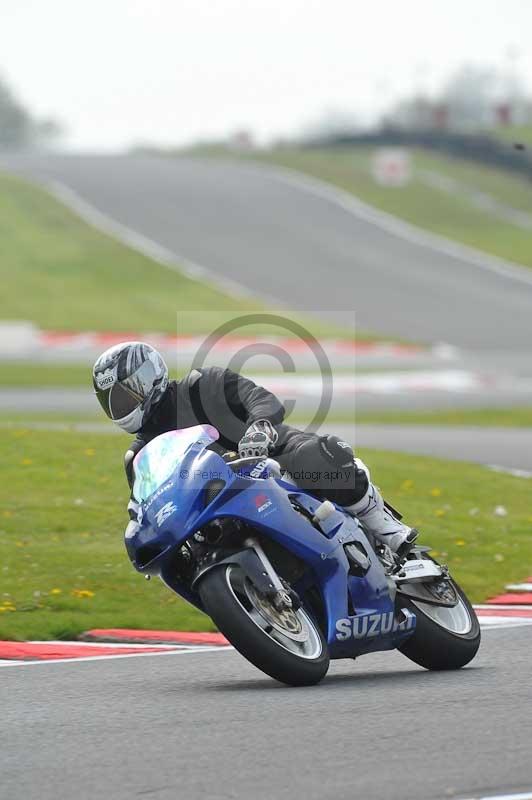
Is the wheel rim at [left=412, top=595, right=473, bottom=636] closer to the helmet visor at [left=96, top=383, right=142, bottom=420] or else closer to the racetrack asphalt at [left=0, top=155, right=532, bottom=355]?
the helmet visor at [left=96, top=383, right=142, bottom=420]

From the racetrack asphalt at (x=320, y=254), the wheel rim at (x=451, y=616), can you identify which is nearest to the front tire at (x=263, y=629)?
the wheel rim at (x=451, y=616)

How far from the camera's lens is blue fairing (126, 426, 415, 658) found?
19.4 feet

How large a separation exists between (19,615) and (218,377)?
2.21 meters

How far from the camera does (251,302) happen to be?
31781 mm

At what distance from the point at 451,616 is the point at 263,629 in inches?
52.8

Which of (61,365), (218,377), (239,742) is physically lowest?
(61,365)

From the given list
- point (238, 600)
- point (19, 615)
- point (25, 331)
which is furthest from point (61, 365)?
point (238, 600)

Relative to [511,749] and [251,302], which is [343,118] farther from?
[511,749]

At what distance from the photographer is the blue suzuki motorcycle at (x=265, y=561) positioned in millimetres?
5887

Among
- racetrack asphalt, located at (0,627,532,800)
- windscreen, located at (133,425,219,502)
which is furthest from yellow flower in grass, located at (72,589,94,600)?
windscreen, located at (133,425,219,502)

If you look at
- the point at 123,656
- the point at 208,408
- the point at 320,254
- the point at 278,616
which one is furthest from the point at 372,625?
the point at 320,254

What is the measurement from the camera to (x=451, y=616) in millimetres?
6809

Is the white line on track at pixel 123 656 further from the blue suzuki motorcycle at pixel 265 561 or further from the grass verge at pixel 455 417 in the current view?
the grass verge at pixel 455 417

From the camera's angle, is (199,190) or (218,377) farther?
(199,190)
